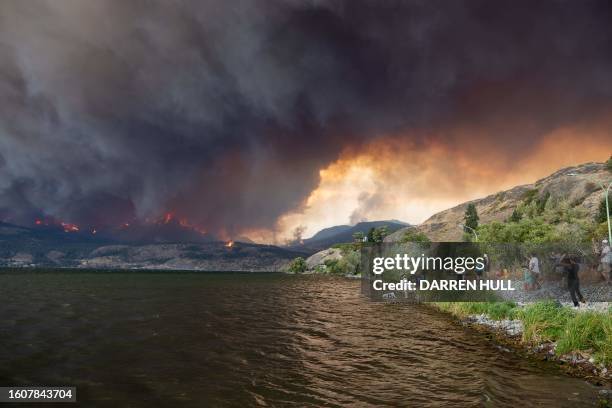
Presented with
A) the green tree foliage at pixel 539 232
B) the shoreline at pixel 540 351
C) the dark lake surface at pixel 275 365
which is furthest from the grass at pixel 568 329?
the green tree foliage at pixel 539 232

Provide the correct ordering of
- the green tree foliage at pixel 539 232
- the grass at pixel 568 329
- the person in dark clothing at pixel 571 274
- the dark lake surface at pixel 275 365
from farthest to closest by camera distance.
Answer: the green tree foliage at pixel 539 232 → the person in dark clothing at pixel 571 274 → the grass at pixel 568 329 → the dark lake surface at pixel 275 365

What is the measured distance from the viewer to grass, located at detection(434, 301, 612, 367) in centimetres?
1720

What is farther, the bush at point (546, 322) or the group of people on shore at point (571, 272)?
the group of people on shore at point (571, 272)

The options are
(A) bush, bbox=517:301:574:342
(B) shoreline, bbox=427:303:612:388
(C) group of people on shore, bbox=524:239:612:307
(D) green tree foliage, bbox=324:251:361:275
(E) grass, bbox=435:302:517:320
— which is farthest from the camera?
(D) green tree foliage, bbox=324:251:361:275

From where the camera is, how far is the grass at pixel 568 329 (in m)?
17.2

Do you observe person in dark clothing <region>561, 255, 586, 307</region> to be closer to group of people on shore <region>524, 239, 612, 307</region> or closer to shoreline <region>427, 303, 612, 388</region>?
group of people on shore <region>524, 239, 612, 307</region>

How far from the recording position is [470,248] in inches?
2165

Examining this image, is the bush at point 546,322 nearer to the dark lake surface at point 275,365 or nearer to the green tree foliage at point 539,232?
the dark lake surface at point 275,365

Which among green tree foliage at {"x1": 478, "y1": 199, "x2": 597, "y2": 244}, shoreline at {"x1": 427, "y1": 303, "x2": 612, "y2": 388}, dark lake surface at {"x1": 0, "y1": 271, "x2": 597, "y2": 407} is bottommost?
dark lake surface at {"x1": 0, "y1": 271, "x2": 597, "y2": 407}

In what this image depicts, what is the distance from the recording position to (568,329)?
19.0m

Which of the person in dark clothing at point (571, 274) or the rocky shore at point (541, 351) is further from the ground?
the person in dark clothing at point (571, 274)

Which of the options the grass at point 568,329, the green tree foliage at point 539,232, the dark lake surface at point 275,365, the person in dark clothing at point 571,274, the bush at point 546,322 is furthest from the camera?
the green tree foliage at point 539,232

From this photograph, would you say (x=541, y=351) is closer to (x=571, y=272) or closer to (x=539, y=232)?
(x=571, y=272)

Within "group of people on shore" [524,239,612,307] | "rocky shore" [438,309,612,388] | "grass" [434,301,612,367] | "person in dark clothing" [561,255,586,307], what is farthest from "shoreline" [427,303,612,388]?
"group of people on shore" [524,239,612,307]
